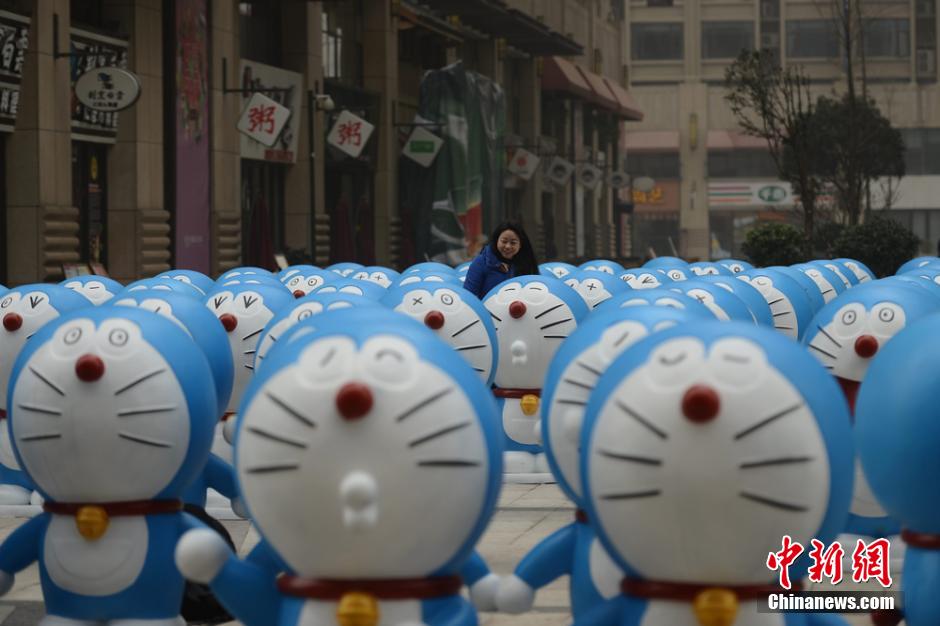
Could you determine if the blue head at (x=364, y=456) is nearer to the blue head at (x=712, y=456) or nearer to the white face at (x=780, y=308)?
the blue head at (x=712, y=456)

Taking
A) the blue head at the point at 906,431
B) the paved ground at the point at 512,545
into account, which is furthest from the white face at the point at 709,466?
the paved ground at the point at 512,545

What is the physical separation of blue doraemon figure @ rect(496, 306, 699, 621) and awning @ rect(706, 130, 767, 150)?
252ft

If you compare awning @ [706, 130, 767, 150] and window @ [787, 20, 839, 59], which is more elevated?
window @ [787, 20, 839, 59]

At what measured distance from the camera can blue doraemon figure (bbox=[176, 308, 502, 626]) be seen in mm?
5633

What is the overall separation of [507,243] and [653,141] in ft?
234

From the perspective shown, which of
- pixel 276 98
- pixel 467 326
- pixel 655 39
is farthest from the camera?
pixel 655 39

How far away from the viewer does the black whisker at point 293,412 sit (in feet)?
18.5

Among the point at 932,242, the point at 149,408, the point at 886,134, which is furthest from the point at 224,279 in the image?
the point at 932,242

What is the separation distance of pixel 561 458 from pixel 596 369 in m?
0.40

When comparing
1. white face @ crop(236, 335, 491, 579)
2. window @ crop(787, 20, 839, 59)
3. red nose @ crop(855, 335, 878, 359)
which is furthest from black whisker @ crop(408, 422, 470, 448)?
window @ crop(787, 20, 839, 59)

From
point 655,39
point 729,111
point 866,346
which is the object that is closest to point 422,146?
point 866,346

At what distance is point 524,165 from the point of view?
51406mm

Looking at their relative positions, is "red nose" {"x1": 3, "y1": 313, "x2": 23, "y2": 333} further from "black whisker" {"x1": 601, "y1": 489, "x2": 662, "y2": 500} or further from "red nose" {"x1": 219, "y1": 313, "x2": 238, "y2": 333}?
"black whisker" {"x1": 601, "y1": 489, "x2": 662, "y2": 500}

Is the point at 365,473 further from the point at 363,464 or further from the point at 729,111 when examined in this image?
the point at 729,111
